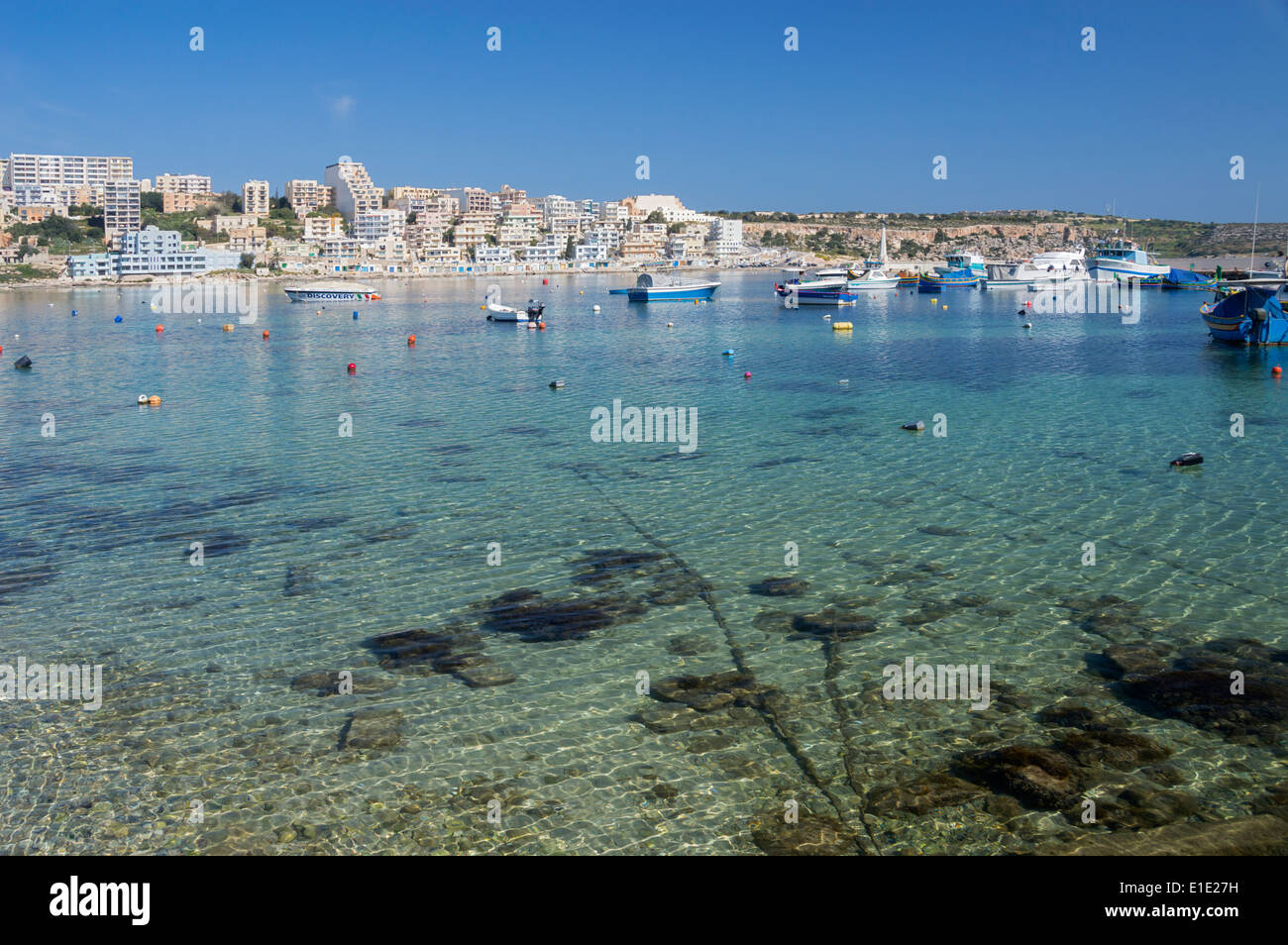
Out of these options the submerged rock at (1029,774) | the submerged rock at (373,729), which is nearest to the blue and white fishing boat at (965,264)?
the submerged rock at (1029,774)

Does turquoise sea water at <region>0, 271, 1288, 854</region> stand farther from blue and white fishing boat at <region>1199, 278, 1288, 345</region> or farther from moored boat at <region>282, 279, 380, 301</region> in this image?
moored boat at <region>282, 279, 380, 301</region>

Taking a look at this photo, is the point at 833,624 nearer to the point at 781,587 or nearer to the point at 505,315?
the point at 781,587

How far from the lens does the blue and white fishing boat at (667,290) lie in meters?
86.7

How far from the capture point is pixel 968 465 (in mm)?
20609

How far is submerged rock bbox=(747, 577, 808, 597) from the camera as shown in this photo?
509 inches

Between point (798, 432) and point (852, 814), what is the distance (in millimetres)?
17526

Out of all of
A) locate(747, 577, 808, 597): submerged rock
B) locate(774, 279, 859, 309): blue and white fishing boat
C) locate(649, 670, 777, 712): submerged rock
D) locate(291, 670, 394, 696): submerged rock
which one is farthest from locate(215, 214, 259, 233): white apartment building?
locate(649, 670, 777, 712): submerged rock

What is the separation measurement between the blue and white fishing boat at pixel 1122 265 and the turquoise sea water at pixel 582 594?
8979 cm

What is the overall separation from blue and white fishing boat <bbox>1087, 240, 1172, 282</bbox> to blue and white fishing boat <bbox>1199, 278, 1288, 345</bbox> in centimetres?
7149

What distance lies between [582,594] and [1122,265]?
119 meters

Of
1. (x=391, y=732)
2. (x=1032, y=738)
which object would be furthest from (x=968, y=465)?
(x=391, y=732)

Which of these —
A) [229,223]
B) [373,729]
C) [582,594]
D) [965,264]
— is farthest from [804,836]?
[229,223]
